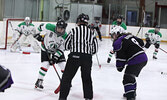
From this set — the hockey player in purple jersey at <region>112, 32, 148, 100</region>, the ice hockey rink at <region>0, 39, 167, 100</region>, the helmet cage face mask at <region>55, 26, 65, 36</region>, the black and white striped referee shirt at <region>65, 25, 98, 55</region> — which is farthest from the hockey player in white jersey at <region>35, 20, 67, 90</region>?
the hockey player in purple jersey at <region>112, 32, 148, 100</region>

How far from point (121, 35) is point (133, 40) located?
0.17m

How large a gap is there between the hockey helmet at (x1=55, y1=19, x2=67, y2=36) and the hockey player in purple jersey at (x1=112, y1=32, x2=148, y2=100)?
2.27 feet

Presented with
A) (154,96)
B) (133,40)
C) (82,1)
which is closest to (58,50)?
(133,40)

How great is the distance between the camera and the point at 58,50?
3.90 metres

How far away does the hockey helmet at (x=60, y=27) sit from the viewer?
3636 mm

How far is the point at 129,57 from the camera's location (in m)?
3.46

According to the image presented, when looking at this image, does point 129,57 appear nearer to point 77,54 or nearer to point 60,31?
point 77,54

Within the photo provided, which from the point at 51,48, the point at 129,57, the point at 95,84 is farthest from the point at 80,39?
the point at 95,84

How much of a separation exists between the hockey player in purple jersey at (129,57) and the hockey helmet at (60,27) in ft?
2.27

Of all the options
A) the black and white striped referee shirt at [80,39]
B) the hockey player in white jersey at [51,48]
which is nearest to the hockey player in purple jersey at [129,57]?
the black and white striped referee shirt at [80,39]

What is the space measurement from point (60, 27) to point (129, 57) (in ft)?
3.09

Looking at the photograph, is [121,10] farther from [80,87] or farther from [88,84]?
[88,84]

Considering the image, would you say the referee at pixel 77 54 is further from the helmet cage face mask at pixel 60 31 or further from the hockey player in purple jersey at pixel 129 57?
the helmet cage face mask at pixel 60 31

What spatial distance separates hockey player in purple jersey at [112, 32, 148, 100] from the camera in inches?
133
